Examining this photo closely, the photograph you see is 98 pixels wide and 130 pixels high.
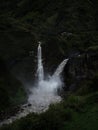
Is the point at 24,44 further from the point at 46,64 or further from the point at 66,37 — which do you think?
the point at 66,37

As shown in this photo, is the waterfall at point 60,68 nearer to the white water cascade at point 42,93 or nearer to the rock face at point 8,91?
the white water cascade at point 42,93

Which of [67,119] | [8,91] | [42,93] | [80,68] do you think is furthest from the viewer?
[80,68]

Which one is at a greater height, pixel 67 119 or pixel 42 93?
pixel 42 93

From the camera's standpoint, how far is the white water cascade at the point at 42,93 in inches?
1044

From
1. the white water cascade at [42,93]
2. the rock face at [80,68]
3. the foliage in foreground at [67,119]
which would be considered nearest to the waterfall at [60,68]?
the white water cascade at [42,93]

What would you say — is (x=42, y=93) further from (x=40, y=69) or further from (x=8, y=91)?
(x=8, y=91)

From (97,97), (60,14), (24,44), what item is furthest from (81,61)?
(60,14)

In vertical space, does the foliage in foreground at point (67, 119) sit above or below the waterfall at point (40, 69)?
below

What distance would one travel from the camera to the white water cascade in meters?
26.5

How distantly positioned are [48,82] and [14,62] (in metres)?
5.13


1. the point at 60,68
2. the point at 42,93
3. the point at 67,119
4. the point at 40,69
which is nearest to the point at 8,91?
the point at 42,93

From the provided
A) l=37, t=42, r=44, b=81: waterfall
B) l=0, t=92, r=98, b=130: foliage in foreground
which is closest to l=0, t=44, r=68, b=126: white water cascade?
l=37, t=42, r=44, b=81: waterfall

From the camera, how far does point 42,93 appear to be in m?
33.2

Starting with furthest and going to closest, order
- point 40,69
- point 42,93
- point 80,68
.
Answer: point 40,69
point 80,68
point 42,93
